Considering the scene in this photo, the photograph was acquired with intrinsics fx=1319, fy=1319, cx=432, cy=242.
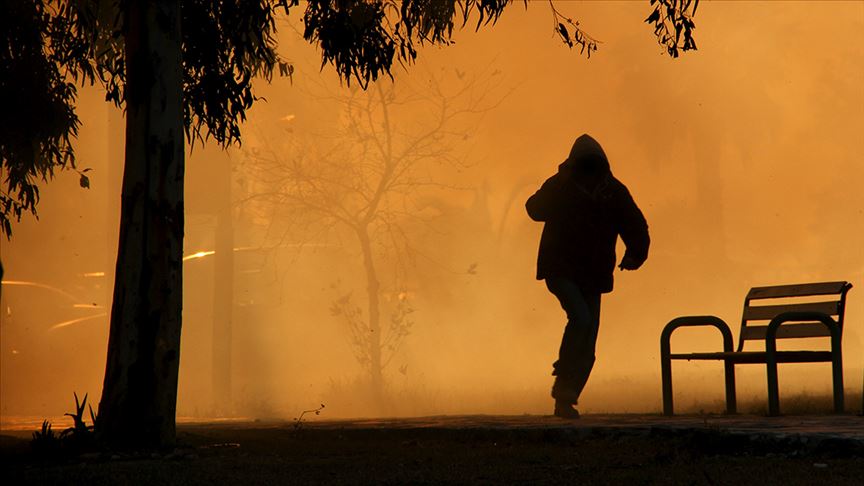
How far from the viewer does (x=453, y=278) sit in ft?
89.1

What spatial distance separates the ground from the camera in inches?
242

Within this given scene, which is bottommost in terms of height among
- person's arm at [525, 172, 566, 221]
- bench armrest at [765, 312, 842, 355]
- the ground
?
the ground

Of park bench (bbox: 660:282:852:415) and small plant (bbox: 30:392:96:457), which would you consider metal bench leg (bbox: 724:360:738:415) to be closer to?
park bench (bbox: 660:282:852:415)

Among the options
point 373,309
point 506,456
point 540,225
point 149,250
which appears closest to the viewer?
point 506,456

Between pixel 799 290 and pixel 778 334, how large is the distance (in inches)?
14.7

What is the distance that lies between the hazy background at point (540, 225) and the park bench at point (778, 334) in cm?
1407

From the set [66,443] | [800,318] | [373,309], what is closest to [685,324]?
[800,318]

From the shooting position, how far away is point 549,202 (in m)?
9.39

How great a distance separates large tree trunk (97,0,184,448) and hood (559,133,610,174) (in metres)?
2.77

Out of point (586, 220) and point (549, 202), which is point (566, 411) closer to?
point (586, 220)

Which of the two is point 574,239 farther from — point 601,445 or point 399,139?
point 399,139

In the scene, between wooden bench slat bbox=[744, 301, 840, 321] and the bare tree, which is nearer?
wooden bench slat bbox=[744, 301, 840, 321]

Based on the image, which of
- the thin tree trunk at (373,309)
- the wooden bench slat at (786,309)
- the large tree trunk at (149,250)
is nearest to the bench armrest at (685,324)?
the wooden bench slat at (786,309)

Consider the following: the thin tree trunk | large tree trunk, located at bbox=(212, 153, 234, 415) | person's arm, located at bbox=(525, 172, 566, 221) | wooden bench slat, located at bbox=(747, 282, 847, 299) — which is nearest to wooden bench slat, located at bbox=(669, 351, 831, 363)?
Result: wooden bench slat, located at bbox=(747, 282, 847, 299)
